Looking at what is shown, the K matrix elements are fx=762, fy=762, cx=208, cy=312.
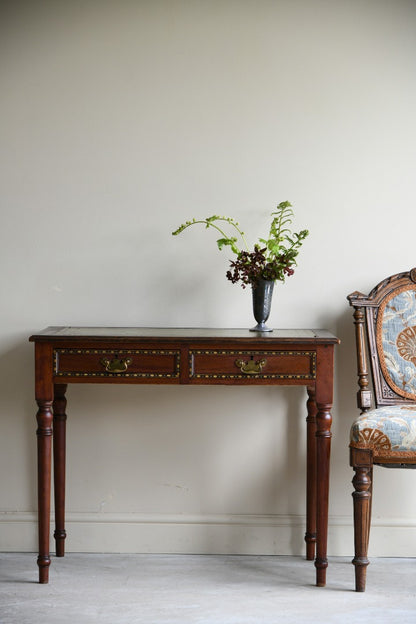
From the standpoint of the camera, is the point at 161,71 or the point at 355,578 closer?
the point at 355,578

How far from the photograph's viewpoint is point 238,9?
3.19 m

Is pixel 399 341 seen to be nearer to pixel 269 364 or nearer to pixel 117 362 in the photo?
pixel 269 364

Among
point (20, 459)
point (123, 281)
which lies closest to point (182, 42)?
point (123, 281)

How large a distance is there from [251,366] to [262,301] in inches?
12.5

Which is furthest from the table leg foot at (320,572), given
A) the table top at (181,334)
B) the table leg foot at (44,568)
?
the table leg foot at (44,568)


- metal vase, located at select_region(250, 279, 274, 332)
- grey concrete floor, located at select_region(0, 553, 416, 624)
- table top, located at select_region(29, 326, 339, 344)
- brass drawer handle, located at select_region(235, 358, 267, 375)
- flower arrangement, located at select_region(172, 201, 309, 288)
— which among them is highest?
flower arrangement, located at select_region(172, 201, 309, 288)

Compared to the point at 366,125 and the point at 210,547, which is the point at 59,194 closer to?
the point at 366,125

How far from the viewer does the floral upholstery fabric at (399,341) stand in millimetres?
3023

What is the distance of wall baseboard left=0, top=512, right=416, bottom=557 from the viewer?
125 inches

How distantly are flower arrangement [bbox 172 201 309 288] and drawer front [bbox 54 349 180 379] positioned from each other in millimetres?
439

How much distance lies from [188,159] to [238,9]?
2.16 feet

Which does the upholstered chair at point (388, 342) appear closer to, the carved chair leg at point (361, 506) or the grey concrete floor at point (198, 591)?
the carved chair leg at point (361, 506)

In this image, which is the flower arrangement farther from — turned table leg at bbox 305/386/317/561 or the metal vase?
turned table leg at bbox 305/386/317/561

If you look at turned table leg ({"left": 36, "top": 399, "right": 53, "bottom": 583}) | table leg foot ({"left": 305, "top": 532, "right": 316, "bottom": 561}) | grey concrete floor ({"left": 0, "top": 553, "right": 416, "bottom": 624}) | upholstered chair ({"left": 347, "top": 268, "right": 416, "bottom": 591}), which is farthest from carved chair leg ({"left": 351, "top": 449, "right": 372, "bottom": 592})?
turned table leg ({"left": 36, "top": 399, "right": 53, "bottom": 583})
